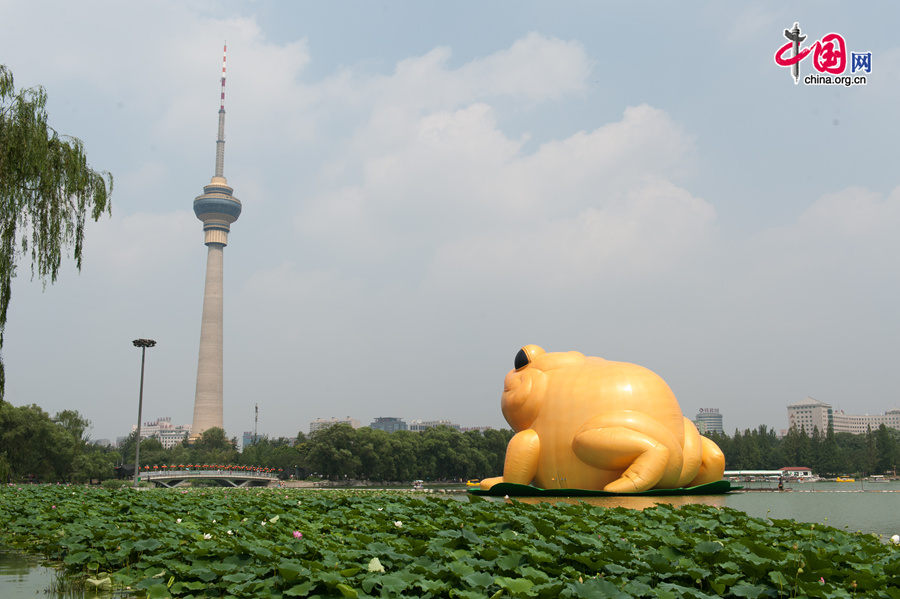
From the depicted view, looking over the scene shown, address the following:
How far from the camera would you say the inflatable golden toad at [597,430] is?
1472 centimetres

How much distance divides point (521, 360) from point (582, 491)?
420 cm

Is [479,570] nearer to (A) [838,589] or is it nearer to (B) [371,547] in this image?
(B) [371,547]

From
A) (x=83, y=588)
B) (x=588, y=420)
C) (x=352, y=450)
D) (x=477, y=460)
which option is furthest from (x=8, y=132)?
(x=477, y=460)

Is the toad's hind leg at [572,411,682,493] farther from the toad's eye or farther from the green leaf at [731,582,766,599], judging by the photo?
the green leaf at [731,582,766,599]

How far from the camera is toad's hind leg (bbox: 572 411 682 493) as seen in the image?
47.3 feet

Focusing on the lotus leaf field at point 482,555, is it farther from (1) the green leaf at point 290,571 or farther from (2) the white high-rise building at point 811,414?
(2) the white high-rise building at point 811,414

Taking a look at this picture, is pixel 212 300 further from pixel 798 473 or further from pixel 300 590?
pixel 300 590

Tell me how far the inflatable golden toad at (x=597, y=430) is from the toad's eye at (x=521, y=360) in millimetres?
60

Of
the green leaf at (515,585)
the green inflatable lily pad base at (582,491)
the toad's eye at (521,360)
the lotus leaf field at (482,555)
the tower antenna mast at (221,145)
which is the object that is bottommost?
the green inflatable lily pad base at (582,491)

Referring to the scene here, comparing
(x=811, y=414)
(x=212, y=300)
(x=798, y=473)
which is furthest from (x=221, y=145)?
(x=811, y=414)

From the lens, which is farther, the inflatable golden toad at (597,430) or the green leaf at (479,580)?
the inflatable golden toad at (597,430)

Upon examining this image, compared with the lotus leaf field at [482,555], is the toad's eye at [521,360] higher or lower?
higher

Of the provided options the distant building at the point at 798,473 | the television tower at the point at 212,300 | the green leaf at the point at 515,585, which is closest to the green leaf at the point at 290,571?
the green leaf at the point at 515,585

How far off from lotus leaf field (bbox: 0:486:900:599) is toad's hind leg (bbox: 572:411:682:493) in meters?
5.28
